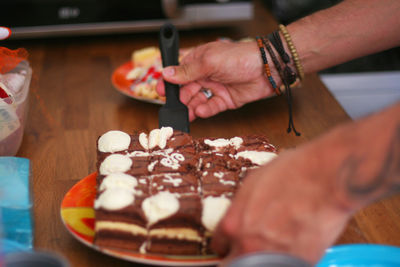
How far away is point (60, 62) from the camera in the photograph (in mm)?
2004

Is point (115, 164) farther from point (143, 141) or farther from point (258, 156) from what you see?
point (258, 156)

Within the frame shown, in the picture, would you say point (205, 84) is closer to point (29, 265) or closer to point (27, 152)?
point (27, 152)

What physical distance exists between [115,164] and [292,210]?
0.40m

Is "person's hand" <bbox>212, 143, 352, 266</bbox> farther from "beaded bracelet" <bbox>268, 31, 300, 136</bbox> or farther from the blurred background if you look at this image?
the blurred background

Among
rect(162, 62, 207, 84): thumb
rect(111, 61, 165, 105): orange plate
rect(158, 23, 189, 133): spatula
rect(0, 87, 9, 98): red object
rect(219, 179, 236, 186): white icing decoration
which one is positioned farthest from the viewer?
rect(111, 61, 165, 105): orange plate

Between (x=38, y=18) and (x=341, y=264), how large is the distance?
1.66m

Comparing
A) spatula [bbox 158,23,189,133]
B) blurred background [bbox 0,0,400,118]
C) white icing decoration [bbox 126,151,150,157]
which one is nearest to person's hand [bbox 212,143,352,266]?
white icing decoration [bbox 126,151,150,157]

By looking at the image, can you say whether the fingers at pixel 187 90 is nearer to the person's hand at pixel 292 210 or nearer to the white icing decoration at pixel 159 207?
the white icing decoration at pixel 159 207

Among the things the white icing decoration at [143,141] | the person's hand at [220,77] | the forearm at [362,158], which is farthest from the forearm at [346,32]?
the forearm at [362,158]

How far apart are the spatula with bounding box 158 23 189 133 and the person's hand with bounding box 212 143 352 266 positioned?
2.03 feet

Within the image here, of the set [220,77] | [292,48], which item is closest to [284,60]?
[292,48]

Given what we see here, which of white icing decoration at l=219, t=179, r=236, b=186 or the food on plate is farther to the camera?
the food on plate

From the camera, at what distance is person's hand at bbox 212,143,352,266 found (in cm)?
71

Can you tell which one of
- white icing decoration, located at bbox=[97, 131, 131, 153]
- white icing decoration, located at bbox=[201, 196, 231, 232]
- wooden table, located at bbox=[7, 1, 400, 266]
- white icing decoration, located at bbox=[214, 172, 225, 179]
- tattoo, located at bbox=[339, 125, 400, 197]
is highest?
tattoo, located at bbox=[339, 125, 400, 197]
